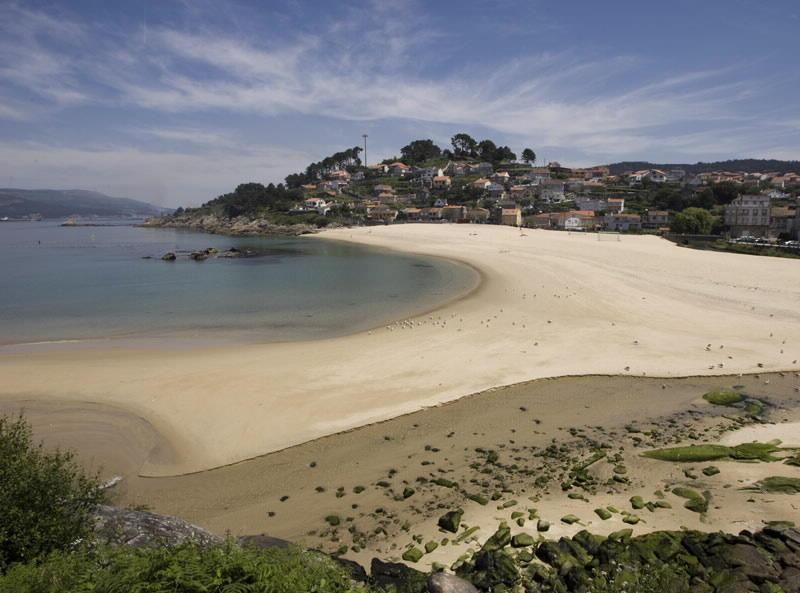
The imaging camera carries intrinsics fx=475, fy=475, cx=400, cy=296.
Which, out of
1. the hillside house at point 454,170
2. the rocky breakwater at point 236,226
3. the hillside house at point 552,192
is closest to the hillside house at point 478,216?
the hillside house at point 552,192

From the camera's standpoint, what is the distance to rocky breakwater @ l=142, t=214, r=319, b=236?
347ft

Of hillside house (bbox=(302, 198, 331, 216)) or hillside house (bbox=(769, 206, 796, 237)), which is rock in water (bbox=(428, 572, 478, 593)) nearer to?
hillside house (bbox=(769, 206, 796, 237))

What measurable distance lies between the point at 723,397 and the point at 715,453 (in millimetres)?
4206

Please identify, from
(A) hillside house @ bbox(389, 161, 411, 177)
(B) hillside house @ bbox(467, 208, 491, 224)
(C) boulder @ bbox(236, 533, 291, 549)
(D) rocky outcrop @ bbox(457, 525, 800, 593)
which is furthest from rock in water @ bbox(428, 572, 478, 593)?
(A) hillside house @ bbox(389, 161, 411, 177)

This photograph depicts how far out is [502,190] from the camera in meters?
123

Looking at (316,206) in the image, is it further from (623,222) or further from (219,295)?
(219,295)

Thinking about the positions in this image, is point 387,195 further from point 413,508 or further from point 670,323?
point 413,508

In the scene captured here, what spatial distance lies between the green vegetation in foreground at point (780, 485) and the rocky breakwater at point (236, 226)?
96330mm

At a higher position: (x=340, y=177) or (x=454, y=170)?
(x=454, y=170)

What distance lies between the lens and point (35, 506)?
19.4 feet

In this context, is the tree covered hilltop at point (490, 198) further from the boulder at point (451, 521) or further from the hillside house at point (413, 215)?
the boulder at point (451, 521)

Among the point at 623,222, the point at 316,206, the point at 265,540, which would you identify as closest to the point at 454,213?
the point at 623,222

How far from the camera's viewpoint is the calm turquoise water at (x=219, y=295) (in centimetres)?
2353

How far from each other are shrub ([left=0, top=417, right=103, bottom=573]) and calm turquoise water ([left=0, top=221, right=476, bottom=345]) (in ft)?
47.9
